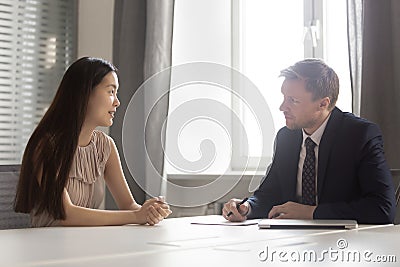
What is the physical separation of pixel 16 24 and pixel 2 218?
79.5 inches

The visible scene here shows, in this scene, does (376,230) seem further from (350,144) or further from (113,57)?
(113,57)

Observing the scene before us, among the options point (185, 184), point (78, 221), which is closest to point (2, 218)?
point (78, 221)

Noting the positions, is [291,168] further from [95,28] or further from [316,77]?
[95,28]

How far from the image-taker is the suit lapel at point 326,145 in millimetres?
2438

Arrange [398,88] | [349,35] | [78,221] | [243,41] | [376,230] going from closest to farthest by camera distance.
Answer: [376,230] → [78,221] → [398,88] → [349,35] → [243,41]

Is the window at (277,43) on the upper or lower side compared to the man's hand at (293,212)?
upper

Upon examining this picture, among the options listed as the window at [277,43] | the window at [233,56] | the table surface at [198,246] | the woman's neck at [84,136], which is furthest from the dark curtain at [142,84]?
the table surface at [198,246]

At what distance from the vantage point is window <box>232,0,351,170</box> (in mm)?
3328

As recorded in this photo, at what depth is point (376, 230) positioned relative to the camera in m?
Answer: 1.85

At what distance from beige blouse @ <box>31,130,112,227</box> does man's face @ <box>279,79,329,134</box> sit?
29.4 inches

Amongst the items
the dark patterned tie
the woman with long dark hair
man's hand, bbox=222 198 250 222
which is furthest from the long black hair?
the dark patterned tie
